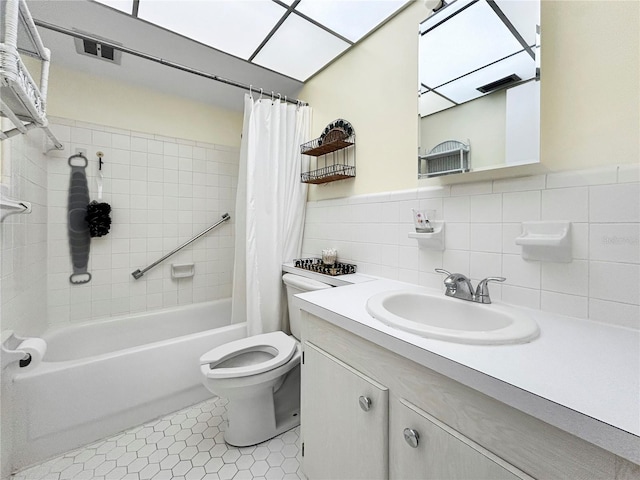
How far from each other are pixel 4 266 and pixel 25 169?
0.60m

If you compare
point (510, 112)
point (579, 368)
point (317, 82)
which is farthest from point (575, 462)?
point (317, 82)

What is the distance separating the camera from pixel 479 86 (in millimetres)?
1008

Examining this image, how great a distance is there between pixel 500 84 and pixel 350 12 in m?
0.91

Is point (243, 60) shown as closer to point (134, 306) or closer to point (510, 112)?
point (510, 112)

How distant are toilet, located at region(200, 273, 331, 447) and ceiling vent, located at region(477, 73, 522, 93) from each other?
1.13 metres

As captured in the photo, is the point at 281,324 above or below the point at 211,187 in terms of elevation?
below

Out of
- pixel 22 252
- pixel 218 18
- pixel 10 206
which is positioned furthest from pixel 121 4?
pixel 22 252

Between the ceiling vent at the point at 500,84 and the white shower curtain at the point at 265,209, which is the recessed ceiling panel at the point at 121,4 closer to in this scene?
the white shower curtain at the point at 265,209

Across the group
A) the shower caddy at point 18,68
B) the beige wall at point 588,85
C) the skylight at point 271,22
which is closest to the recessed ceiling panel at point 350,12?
the skylight at point 271,22

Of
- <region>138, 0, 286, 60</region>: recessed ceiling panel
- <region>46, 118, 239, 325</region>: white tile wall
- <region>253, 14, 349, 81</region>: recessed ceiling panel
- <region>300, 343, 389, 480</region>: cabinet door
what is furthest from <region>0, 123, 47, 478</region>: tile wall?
<region>253, 14, 349, 81</region>: recessed ceiling panel

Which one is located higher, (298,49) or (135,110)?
(298,49)

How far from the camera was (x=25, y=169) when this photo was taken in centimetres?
140

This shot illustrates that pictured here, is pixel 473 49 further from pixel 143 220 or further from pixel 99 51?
pixel 143 220

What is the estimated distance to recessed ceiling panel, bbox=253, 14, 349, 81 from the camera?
1488 millimetres
